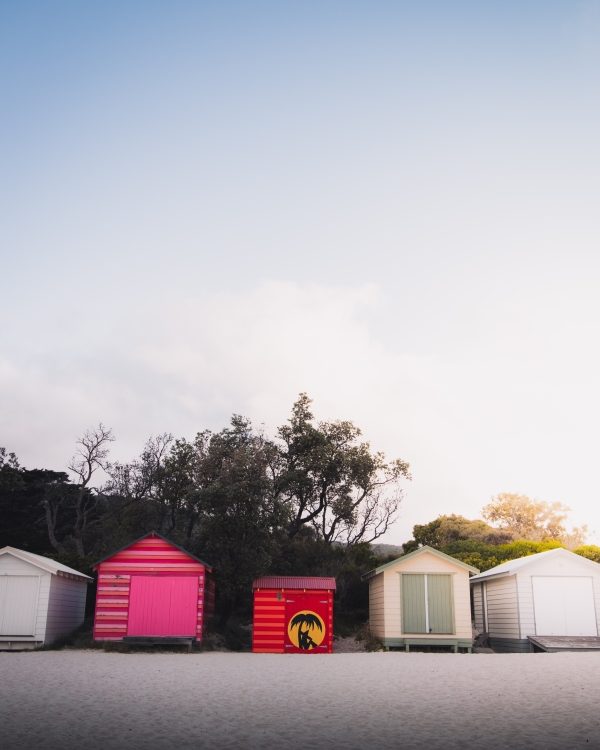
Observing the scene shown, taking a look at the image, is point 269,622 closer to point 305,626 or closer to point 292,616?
point 292,616

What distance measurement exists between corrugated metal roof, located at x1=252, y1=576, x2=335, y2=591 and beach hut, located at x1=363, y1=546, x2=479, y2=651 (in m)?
2.31

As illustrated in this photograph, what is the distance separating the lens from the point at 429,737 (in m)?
8.10

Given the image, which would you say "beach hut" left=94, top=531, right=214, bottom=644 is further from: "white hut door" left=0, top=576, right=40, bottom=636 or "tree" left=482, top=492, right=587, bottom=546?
"tree" left=482, top=492, right=587, bottom=546

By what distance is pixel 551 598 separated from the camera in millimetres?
25328

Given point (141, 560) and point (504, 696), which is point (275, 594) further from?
point (504, 696)

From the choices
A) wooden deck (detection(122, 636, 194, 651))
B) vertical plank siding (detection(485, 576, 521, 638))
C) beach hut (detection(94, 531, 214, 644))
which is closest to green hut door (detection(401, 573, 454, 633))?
vertical plank siding (detection(485, 576, 521, 638))

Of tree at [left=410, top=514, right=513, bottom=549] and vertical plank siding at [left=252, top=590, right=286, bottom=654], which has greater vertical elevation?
tree at [left=410, top=514, right=513, bottom=549]

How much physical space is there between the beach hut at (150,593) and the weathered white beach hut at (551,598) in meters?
11.8

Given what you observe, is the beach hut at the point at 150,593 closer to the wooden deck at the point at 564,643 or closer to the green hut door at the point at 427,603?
the green hut door at the point at 427,603

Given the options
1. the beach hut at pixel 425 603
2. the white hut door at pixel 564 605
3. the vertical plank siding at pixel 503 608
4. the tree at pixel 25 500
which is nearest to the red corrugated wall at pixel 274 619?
the beach hut at pixel 425 603

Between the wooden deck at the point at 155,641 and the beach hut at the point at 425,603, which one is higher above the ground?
the beach hut at the point at 425,603

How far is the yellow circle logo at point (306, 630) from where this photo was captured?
24.5 meters

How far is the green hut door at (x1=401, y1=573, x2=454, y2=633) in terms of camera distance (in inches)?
981

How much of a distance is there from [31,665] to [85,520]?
25194 mm
